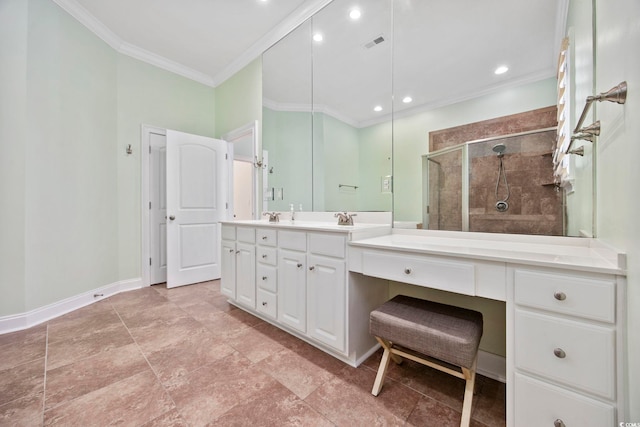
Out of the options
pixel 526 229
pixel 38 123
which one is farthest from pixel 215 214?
pixel 526 229

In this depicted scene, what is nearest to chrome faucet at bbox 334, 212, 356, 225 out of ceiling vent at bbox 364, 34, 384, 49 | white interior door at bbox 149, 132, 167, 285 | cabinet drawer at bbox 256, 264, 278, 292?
cabinet drawer at bbox 256, 264, 278, 292

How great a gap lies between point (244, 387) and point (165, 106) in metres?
3.60

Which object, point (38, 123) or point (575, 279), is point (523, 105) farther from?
point (38, 123)

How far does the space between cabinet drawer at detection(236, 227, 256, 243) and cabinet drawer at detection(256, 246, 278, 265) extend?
0.13 meters

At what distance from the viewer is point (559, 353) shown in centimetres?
87

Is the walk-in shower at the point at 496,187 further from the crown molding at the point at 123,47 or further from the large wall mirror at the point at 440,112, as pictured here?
the crown molding at the point at 123,47

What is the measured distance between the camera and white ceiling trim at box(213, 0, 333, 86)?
94.0 inches

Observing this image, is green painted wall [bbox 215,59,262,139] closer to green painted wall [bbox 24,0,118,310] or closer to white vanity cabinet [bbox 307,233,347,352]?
green painted wall [bbox 24,0,118,310]

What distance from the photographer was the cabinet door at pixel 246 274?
7.23 ft

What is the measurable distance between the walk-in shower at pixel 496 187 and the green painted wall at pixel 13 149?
Result: 11.0 feet

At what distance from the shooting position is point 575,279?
0.85 m

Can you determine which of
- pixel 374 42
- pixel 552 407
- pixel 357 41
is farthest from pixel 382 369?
pixel 357 41

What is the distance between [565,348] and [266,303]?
5.94 feet

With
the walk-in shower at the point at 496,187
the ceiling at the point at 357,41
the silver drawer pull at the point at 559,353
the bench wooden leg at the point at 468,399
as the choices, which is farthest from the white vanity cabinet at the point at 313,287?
the ceiling at the point at 357,41
